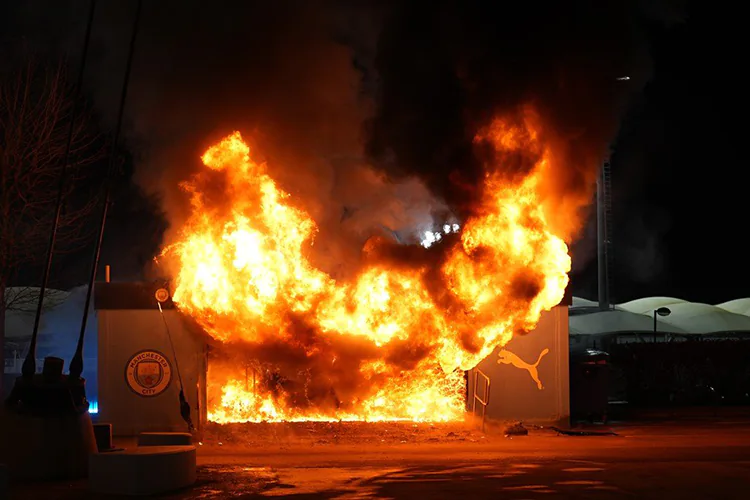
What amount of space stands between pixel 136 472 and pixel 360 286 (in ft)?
21.6

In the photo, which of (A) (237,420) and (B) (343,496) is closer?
(B) (343,496)

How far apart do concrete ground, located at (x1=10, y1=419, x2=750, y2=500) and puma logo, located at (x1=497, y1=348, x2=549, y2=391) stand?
3.36ft

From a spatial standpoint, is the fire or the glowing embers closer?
the fire

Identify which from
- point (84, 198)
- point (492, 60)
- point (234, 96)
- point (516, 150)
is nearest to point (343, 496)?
point (516, 150)

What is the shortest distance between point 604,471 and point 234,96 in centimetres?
1171

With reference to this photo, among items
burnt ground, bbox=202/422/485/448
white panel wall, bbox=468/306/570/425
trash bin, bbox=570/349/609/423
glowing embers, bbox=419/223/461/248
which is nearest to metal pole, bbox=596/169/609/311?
trash bin, bbox=570/349/609/423

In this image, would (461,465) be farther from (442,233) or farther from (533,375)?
(442,233)

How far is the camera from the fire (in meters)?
16.9

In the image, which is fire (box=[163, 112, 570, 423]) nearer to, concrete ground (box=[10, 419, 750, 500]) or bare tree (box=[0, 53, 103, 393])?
concrete ground (box=[10, 419, 750, 500])

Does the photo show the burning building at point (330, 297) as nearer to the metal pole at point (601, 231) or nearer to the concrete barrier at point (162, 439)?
the concrete barrier at point (162, 439)

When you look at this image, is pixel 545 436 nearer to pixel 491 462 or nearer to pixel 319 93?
pixel 491 462

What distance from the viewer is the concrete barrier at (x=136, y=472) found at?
37.7 ft

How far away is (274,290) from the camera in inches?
674

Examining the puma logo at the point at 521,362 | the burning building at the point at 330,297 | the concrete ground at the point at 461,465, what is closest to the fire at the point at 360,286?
the burning building at the point at 330,297
